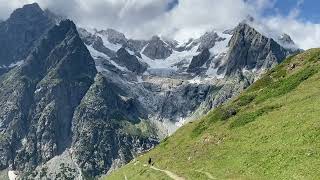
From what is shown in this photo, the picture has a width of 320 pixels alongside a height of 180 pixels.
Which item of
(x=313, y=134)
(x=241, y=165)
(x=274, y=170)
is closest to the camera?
(x=274, y=170)

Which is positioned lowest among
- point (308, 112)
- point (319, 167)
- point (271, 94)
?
point (319, 167)

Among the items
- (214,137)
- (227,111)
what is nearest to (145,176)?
(214,137)

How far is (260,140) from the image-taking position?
268 feet

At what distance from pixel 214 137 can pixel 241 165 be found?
86.1 ft

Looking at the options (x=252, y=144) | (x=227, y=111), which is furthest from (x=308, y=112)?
(x=227, y=111)

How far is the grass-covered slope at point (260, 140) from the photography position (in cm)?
6725

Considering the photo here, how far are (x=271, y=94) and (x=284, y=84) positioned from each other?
4.75 meters

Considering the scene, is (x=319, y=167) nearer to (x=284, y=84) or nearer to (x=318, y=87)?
(x=318, y=87)

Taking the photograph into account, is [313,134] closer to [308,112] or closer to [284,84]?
[308,112]

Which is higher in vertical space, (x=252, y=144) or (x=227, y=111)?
(x=227, y=111)

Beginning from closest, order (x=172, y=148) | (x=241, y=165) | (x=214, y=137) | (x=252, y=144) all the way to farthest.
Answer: (x=241, y=165) < (x=252, y=144) < (x=214, y=137) < (x=172, y=148)

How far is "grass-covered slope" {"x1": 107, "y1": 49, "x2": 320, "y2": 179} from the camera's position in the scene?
67250 millimetres

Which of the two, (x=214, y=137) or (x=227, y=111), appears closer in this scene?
(x=214, y=137)

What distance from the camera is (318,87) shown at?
103 m
